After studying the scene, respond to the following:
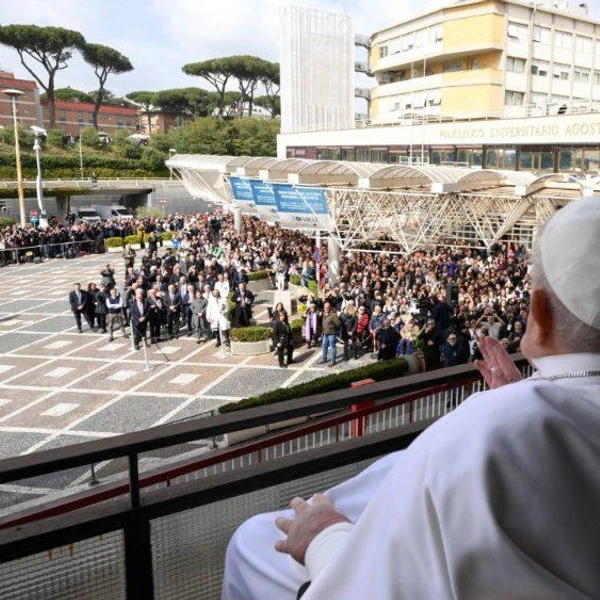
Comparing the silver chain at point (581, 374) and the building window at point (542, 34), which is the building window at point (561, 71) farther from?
the silver chain at point (581, 374)

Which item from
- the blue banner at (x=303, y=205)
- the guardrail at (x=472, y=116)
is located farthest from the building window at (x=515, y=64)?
the blue banner at (x=303, y=205)

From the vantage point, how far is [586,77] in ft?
175

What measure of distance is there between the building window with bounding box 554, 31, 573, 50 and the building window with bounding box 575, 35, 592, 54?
0.94 meters

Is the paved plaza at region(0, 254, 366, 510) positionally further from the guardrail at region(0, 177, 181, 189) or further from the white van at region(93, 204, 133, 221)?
the guardrail at region(0, 177, 181, 189)

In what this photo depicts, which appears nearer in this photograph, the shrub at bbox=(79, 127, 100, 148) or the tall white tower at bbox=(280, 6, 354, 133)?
the tall white tower at bbox=(280, 6, 354, 133)

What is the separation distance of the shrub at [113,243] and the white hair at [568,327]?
36.6 metres

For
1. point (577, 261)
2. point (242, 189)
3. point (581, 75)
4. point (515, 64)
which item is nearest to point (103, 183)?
point (515, 64)

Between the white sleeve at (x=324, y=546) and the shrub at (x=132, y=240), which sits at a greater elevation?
the white sleeve at (x=324, y=546)

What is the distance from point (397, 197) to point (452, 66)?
34314mm

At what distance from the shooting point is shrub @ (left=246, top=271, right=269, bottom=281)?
23.1m

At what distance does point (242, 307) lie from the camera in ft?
56.5

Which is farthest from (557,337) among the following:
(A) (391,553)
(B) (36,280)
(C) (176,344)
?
(B) (36,280)

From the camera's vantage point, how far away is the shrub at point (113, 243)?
35844 mm

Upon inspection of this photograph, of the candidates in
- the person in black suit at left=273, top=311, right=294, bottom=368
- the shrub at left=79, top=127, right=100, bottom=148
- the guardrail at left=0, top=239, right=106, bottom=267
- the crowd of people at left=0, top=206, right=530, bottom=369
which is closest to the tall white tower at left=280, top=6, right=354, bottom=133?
the shrub at left=79, top=127, right=100, bottom=148
